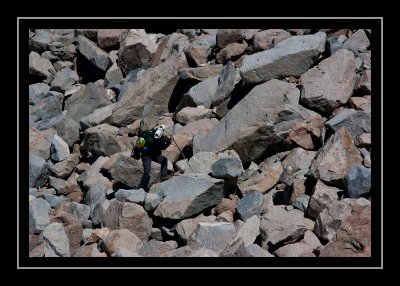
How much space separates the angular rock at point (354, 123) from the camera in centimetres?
1186

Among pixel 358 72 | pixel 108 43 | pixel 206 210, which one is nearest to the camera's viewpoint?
pixel 206 210

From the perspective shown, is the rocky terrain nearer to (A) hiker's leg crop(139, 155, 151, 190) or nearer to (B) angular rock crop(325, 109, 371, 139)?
(B) angular rock crop(325, 109, 371, 139)

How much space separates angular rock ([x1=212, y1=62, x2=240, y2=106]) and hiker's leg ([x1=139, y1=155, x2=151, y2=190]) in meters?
3.57

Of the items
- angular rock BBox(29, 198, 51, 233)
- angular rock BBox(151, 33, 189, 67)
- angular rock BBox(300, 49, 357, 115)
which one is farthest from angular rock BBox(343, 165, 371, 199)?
angular rock BBox(151, 33, 189, 67)

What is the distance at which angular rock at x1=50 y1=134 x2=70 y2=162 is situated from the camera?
15195 mm

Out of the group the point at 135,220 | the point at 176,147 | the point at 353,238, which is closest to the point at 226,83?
the point at 176,147

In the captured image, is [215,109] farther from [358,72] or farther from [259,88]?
[358,72]

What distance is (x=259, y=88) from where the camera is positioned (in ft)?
44.9

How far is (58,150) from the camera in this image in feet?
50.1

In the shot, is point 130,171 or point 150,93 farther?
point 150,93

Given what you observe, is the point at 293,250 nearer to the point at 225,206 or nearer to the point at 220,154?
the point at 225,206

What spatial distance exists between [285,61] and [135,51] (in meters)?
7.04
